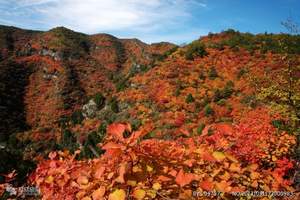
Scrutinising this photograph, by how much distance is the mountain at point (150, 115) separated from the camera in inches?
137

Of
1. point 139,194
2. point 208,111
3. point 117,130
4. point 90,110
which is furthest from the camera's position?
point 90,110

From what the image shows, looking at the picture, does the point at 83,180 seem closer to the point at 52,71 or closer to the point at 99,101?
the point at 99,101

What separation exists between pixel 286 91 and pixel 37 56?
8262cm

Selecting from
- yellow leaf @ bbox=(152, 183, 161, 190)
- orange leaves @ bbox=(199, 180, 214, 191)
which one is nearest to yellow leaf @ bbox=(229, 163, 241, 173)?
orange leaves @ bbox=(199, 180, 214, 191)

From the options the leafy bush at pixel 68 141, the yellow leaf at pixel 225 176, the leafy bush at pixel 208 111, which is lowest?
the leafy bush at pixel 68 141

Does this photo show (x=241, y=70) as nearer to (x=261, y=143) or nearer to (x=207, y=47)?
(x=207, y=47)

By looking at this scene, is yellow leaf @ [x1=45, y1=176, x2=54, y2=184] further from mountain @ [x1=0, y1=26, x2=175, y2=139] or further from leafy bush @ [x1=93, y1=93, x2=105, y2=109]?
mountain @ [x1=0, y1=26, x2=175, y2=139]

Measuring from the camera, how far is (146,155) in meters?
3.21

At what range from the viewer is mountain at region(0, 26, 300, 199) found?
347 cm

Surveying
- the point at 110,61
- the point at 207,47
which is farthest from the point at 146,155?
the point at 110,61

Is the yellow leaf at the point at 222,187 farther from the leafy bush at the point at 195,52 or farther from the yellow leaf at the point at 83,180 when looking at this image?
the leafy bush at the point at 195,52

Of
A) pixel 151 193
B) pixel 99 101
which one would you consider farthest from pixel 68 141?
pixel 151 193

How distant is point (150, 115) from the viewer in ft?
135

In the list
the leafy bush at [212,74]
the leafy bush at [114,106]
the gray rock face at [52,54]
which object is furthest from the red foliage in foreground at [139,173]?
the gray rock face at [52,54]
